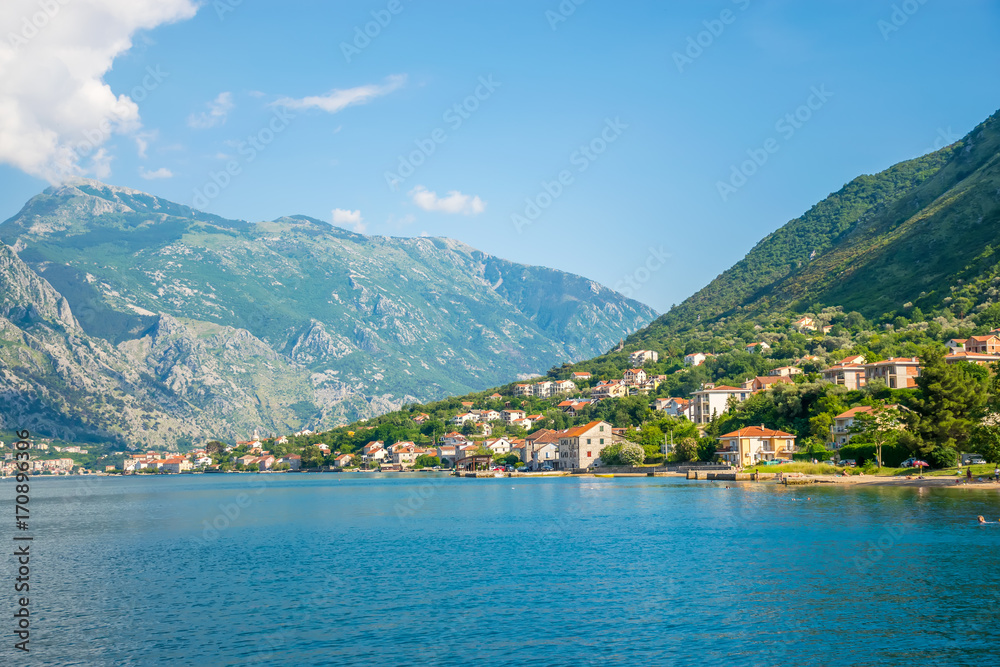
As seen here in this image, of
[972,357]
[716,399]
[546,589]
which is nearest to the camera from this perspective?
[546,589]

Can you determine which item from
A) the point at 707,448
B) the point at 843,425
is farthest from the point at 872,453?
the point at 707,448

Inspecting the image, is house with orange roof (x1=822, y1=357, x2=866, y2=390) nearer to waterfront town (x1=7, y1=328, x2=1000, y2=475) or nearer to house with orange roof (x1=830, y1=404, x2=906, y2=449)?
waterfront town (x1=7, y1=328, x2=1000, y2=475)

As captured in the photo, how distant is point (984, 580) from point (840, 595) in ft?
19.8

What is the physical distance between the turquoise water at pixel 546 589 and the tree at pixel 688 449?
51.1 meters

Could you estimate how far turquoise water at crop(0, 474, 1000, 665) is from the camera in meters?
23.5

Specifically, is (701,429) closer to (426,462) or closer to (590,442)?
(590,442)

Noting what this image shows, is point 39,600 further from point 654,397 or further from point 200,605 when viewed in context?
point 654,397

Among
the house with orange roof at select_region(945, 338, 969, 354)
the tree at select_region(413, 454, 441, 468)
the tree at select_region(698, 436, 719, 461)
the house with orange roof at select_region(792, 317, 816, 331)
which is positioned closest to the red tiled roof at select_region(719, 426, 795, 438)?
the tree at select_region(698, 436, 719, 461)

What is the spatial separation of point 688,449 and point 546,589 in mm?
84840

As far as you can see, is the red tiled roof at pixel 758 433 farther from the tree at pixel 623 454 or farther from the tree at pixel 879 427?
the tree at pixel 623 454

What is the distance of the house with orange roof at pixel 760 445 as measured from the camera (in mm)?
100875

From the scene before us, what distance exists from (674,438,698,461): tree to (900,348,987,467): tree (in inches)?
1558

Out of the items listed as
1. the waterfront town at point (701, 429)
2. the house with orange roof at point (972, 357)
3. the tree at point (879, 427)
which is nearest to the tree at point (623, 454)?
the waterfront town at point (701, 429)

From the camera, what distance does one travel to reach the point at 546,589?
3231cm
